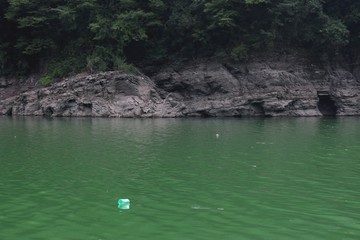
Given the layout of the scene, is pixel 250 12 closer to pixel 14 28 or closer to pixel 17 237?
pixel 14 28

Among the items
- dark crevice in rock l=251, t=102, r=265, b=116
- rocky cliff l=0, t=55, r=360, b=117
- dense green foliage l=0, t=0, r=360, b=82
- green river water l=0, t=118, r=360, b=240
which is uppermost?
dense green foliage l=0, t=0, r=360, b=82

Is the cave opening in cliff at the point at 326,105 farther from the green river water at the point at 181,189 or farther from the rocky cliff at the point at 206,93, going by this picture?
the green river water at the point at 181,189

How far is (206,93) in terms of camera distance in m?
46.5

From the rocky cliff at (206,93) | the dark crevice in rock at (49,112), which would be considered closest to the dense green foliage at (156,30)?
the rocky cliff at (206,93)

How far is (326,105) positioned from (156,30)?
2070 cm

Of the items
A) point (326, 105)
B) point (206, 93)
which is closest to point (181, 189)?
point (206, 93)

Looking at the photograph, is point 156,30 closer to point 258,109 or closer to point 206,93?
point 206,93

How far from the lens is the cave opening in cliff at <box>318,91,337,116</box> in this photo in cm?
4772

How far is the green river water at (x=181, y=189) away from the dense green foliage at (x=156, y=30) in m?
26.3

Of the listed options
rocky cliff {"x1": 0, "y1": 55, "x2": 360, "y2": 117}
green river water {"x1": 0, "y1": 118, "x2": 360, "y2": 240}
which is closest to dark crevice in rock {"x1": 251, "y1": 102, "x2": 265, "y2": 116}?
rocky cliff {"x1": 0, "y1": 55, "x2": 360, "y2": 117}

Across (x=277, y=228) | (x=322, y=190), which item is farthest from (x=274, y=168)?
(x=277, y=228)

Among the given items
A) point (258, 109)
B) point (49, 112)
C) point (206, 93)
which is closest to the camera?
point (49, 112)

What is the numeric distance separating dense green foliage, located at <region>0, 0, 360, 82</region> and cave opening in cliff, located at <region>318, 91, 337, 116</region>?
547 centimetres

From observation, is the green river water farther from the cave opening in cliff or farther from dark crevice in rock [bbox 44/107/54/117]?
the cave opening in cliff
